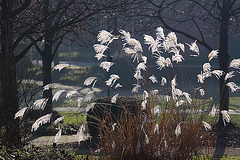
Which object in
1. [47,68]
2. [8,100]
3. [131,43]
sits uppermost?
[131,43]

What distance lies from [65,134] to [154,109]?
22.9ft

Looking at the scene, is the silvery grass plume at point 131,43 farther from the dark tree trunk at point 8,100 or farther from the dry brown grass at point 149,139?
the dark tree trunk at point 8,100

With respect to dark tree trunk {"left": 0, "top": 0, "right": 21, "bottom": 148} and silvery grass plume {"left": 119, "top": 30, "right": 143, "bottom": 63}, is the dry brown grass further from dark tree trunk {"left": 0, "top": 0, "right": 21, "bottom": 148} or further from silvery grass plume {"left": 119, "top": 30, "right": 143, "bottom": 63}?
dark tree trunk {"left": 0, "top": 0, "right": 21, "bottom": 148}

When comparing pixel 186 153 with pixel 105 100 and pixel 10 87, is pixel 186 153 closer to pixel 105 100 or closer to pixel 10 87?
pixel 10 87

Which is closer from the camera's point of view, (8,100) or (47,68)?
(8,100)

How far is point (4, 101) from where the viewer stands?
620 cm

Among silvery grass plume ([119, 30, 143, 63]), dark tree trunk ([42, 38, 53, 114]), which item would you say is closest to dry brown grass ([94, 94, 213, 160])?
silvery grass plume ([119, 30, 143, 63])

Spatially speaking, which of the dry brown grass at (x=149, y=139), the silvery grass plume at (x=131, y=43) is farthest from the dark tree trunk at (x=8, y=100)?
the silvery grass plume at (x=131, y=43)

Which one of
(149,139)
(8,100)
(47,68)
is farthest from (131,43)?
(47,68)

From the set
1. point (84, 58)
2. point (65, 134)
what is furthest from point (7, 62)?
point (84, 58)

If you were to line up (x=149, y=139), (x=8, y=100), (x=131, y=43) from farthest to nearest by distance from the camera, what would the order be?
1. (x=8, y=100)
2. (x=131, y=43)
3. (x=149, y=139)

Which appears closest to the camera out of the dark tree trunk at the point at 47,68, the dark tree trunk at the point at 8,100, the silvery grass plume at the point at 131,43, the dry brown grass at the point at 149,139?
the dry brown grass at the point at 149,139

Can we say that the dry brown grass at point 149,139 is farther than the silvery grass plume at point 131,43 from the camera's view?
No

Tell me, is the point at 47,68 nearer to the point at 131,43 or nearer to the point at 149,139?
the point at 131,43
